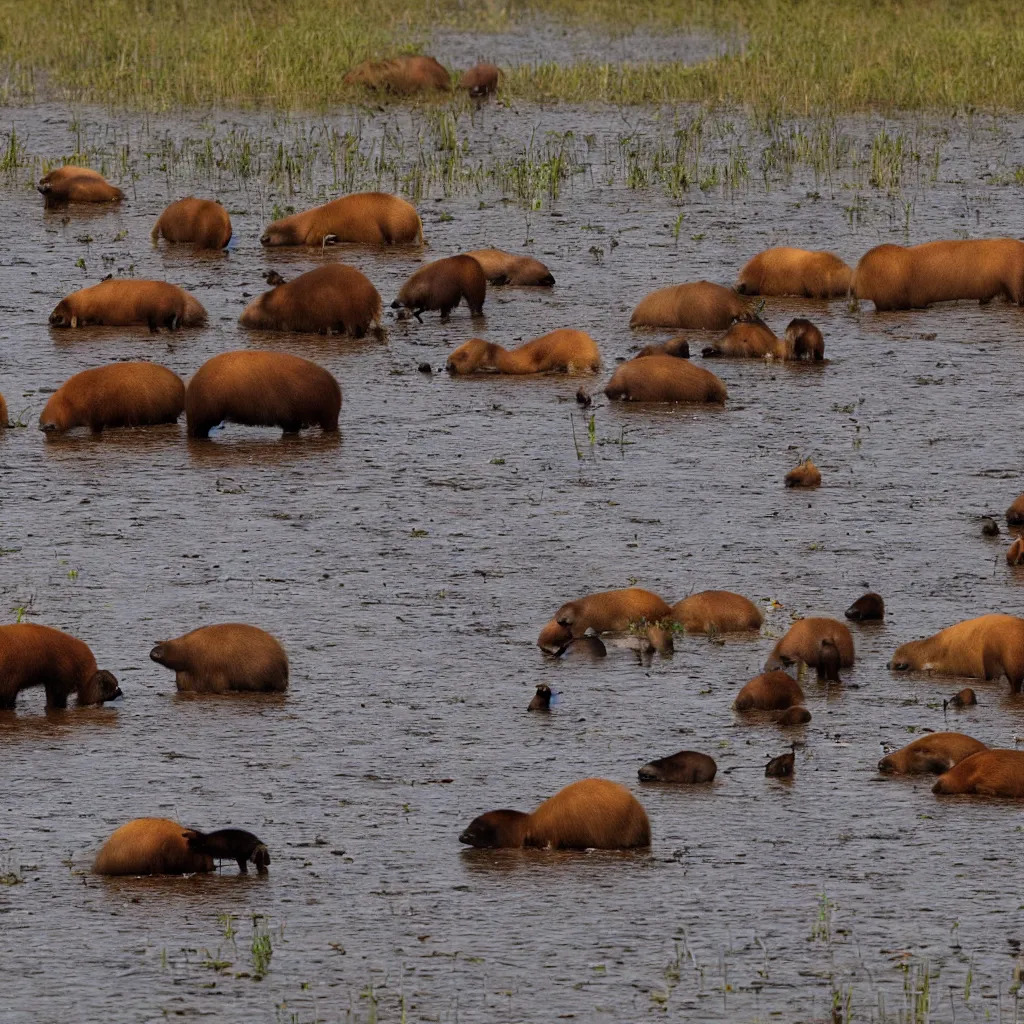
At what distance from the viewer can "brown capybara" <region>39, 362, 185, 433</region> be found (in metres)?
13.0

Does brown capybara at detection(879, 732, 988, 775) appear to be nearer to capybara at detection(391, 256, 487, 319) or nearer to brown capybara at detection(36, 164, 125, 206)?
capybara at detection(391, 256, 487, 319)

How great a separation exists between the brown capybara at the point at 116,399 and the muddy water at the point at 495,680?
16cm

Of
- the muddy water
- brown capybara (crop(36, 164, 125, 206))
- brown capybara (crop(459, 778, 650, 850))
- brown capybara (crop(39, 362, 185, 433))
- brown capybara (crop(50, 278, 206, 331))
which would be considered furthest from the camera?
brown capybara (crop(36, 164, 125, 206))

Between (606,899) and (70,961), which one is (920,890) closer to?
(606,899)

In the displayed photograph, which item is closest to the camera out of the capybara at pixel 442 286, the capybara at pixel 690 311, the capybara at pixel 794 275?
the capybara at pixel 690 311

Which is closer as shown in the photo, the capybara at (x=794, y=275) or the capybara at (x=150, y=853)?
the capybara at (x=150, y=853)

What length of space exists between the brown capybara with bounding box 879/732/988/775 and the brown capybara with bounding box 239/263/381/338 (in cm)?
805

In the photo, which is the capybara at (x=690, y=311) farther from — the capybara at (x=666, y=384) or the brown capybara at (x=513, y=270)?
the capybara at (x=666, y=384)

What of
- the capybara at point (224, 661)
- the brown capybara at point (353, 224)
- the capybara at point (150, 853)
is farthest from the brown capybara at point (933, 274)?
the capybara at point (150, 853)

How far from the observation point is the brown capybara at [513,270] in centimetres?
1702

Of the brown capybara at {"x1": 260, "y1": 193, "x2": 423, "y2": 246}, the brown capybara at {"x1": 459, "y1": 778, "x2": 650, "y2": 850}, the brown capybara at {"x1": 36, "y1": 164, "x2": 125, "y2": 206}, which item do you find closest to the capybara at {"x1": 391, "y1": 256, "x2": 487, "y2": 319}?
the brown capybara at {"x1": 260, "y1": 193, "x2": 423, "y2": 246}

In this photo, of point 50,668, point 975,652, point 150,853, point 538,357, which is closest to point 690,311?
point 538,357

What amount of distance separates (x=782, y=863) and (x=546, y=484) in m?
5.10

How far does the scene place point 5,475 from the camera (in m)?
12.2
